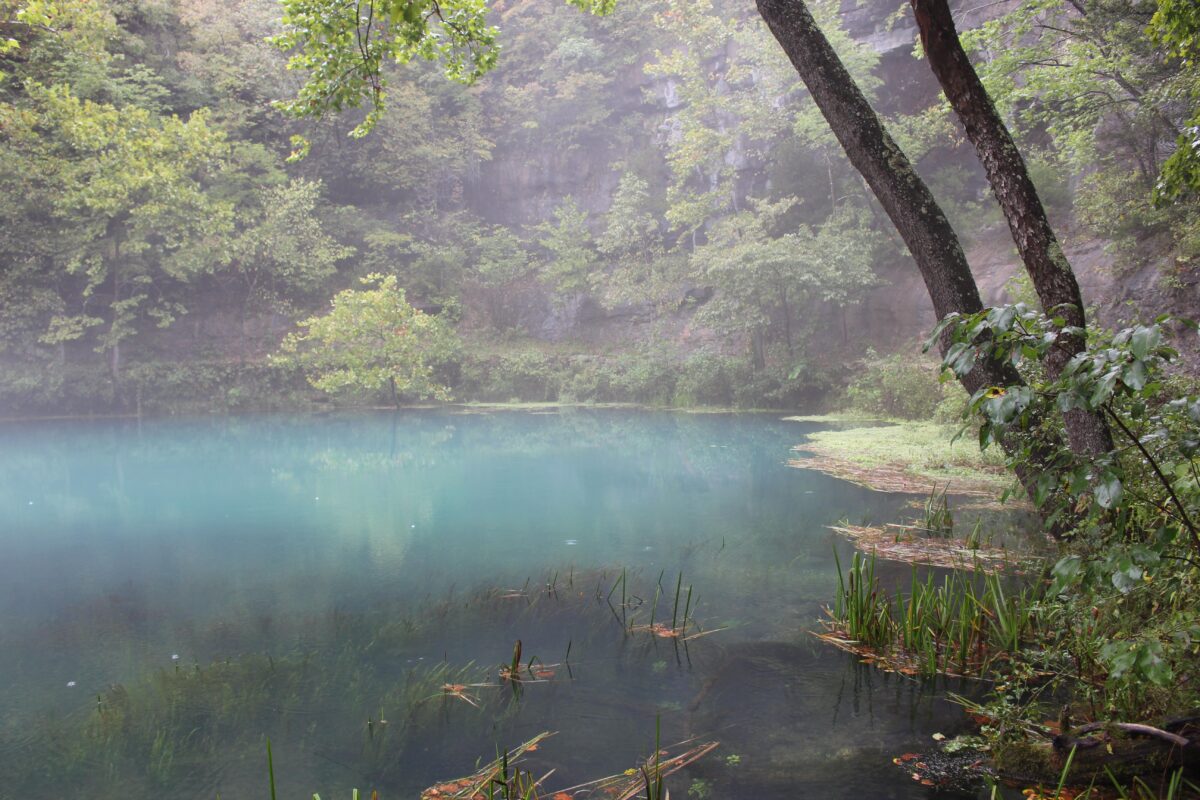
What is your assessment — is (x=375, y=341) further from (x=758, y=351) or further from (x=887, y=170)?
(x=887, y=170)

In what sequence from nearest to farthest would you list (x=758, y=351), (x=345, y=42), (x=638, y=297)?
1. (x=345, y=42)
2. (x=758, y=351)
3. (x=638, y=297)

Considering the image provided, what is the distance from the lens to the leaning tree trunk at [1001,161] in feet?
10.9

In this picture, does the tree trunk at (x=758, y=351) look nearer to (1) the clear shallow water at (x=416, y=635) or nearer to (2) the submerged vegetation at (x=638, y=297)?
(2) the submerged vegetation at (x=638, y=297)

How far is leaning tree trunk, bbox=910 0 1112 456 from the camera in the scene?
3.31 metres

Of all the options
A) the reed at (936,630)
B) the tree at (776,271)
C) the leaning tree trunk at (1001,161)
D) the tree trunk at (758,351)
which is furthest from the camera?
the tree trunk at (758,351)

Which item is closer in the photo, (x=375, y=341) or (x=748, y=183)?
(x=375, y=341)

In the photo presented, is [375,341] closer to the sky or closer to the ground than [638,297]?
closer to the ground

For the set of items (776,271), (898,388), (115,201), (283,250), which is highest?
(115,201)

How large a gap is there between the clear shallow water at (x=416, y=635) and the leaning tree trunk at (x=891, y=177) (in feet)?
6.08

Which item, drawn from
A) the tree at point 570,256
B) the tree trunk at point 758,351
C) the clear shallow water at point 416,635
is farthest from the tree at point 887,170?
the tree at point 570,256

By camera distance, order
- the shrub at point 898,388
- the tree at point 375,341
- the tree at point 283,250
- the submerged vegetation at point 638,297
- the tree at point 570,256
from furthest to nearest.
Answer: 1. the tree at point 570,256
2. the tree at point 283,250
3. the tree at point 375,341
4. the shrub at point 898,388
5. the submerged vegetation at point 638,297

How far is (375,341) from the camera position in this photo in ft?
58.6

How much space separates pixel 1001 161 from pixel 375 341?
1602 centimetres

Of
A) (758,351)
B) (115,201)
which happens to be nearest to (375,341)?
(115,201)
